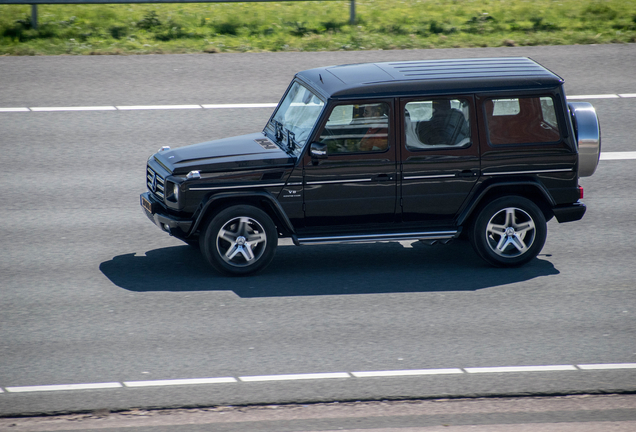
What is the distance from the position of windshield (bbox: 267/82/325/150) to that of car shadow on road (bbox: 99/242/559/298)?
4.50 feet

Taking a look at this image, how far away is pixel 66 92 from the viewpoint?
48.8ft

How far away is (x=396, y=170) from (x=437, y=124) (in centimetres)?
63

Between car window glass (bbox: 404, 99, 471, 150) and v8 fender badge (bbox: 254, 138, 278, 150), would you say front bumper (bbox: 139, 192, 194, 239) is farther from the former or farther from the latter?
car window glass (bbox: 404, 99, 471, 150)

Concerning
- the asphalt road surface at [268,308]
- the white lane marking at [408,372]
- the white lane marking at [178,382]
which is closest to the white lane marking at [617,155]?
the asphalt road surface at [268,308]

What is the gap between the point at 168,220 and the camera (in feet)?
29.2

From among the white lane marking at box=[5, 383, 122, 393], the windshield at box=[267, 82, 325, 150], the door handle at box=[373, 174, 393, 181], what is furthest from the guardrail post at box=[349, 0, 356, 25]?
the white lane marking at box=[5, 383, 122, 393]

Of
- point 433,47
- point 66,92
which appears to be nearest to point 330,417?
point 66,92

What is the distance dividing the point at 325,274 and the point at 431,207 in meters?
1.32

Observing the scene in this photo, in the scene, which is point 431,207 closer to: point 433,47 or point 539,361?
point 539,361

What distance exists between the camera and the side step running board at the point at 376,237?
29.8ft

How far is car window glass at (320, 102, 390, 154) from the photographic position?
8953 mm

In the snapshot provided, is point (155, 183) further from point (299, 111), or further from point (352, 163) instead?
point (352, 163)

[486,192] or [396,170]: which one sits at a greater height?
[396,170]

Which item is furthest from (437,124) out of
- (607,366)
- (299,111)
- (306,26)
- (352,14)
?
(352,14)
